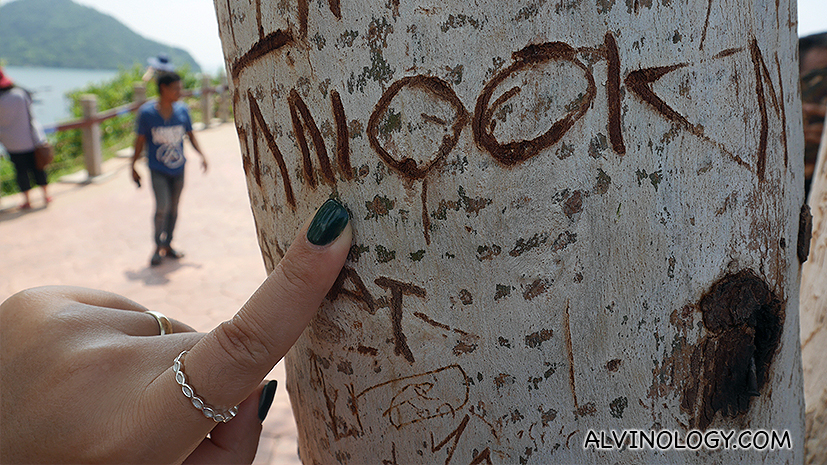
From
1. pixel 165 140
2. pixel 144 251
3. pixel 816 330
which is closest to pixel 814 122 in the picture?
pixel 816 330

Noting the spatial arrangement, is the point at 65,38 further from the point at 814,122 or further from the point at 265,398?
the point at 265,398

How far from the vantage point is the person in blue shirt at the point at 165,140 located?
201 inches

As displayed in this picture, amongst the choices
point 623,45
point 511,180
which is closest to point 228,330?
point 511,180

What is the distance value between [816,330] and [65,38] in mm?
108881

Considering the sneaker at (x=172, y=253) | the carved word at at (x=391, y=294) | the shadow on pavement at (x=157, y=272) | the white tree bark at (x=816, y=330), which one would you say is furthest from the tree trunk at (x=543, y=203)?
the sneaker at (x=172, y=253)

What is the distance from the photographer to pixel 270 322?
82 centimetres

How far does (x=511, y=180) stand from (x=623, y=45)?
0.21m

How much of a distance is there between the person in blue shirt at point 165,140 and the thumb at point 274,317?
482 cm

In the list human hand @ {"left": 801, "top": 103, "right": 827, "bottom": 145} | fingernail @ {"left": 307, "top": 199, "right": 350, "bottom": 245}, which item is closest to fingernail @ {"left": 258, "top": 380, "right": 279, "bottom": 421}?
fingernail @ {"left": 307, "top": 199, "right": 350, "bottom": 245}

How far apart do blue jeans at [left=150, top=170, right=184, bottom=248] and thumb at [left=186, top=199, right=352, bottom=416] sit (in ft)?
16.1

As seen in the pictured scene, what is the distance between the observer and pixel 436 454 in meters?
0.81

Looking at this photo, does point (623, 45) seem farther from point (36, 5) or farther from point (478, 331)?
point (36, 5)

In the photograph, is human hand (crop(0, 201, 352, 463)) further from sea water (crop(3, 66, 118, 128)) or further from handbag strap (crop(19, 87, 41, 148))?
sea water (crop(3, 66, 118, 128))

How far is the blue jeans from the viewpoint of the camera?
5.28 meters
